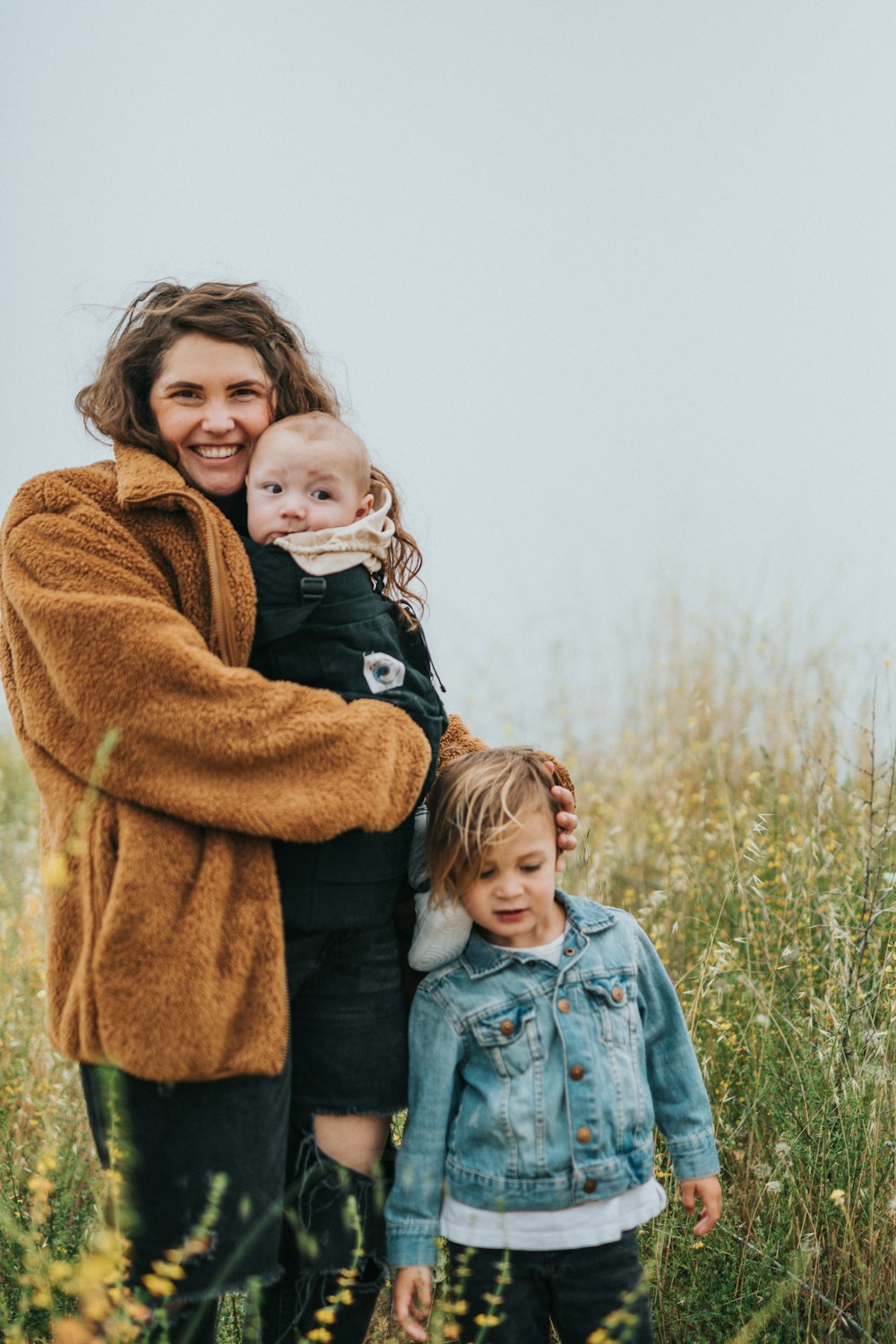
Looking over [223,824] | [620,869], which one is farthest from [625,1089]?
[620,869]

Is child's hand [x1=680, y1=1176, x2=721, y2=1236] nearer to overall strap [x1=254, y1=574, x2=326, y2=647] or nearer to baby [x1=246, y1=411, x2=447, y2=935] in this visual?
baby [x1=246, y1=411, x2=447, y2=935]

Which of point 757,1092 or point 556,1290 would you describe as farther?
point 757,1092

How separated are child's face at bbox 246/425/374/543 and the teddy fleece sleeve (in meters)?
0.31

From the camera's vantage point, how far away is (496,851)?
7.00 feet

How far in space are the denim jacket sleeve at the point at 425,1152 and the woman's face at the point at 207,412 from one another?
3.74 feet

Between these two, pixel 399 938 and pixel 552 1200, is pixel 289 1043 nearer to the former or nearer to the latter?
pixel 399 938

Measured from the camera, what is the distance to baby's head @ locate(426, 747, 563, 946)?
2131mm

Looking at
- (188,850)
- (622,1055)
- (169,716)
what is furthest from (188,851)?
(622,1055)

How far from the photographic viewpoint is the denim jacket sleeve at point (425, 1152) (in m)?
2.08

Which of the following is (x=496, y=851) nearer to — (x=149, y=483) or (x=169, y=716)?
(x=169, y=716)

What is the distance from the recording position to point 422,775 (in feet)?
6.98

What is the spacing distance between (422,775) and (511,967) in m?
0.39

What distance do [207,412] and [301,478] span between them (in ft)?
0.87

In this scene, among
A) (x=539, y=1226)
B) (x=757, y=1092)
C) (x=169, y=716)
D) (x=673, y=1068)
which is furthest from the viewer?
(x=757, y=1092)
